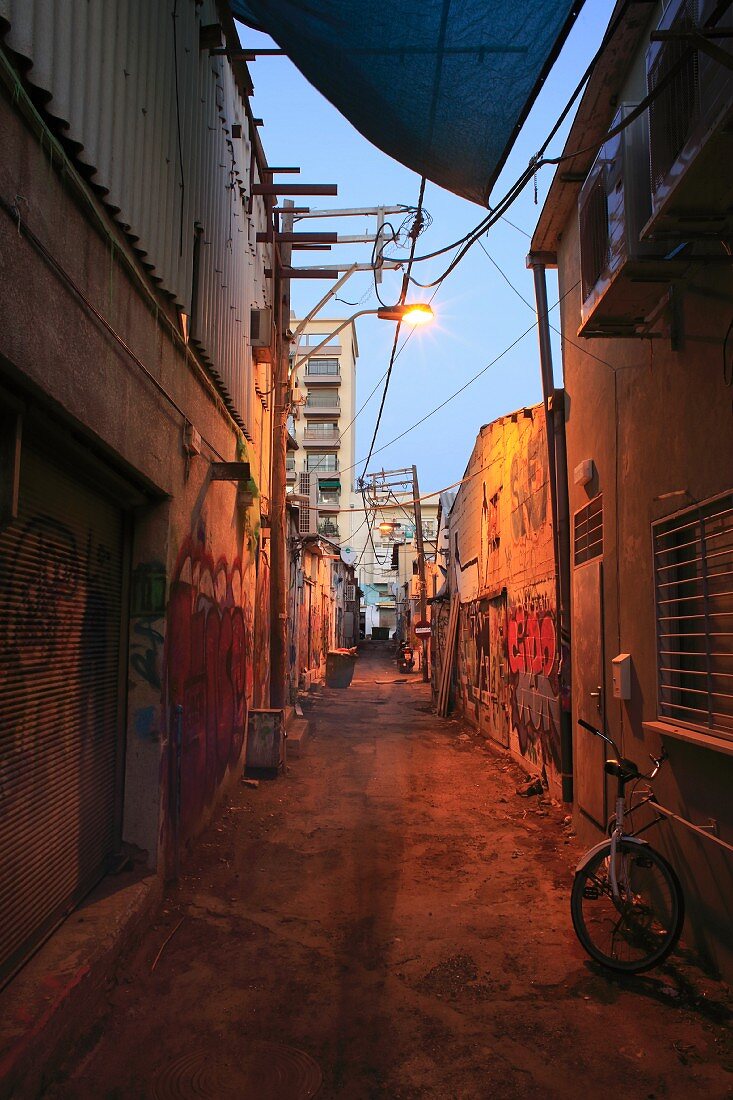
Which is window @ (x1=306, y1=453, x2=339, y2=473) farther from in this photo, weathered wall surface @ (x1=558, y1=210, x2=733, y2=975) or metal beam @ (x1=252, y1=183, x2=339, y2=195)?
weathered wall surface @ (x1=558, y1=210, x2=733, y2=975)

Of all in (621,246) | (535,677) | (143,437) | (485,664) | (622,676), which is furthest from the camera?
(485,664)

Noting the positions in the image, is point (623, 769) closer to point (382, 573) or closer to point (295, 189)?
point (295, 189)

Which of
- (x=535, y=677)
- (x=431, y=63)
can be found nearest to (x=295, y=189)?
(x=431, y=63)

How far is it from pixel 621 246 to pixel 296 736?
9603mm

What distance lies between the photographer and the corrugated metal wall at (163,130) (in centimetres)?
333

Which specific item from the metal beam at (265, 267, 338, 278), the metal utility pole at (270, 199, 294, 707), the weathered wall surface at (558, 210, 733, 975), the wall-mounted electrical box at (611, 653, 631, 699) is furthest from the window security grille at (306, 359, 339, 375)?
the wall-mounted electrical box at (611, 653, 631, 699)

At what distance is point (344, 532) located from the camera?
173 feet

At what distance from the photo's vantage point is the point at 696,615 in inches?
173

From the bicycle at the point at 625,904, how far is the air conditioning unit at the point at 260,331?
22.5 ft

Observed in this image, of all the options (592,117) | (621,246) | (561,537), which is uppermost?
(592,117)

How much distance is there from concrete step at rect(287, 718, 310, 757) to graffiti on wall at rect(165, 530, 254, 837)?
7.81 ft

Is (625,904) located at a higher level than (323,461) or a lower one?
lower

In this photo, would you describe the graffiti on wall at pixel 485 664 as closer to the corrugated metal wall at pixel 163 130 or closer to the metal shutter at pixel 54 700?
the corrugated metal wall at pixel 163 130

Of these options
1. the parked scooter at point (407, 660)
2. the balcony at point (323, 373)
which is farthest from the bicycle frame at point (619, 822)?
the balcony at point (323, 373)
